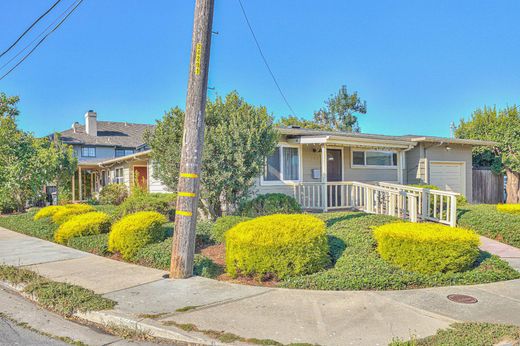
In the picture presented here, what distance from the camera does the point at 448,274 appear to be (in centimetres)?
563

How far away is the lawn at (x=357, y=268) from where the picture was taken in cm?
532

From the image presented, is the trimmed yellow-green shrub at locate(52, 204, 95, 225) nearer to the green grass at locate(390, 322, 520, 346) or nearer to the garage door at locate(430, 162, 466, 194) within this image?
the green grass at locate(390, 322, 520, 346)

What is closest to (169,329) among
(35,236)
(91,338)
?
(91,338)

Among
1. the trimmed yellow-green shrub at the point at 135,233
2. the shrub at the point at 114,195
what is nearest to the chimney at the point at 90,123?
the shrub at the point at 114,195

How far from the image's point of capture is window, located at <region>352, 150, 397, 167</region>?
569 inches

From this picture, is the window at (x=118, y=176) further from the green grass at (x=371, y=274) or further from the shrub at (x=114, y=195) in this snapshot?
the green grass at (x=371, y=274)

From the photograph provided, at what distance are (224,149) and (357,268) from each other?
433cm

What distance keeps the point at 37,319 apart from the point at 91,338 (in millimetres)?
1065

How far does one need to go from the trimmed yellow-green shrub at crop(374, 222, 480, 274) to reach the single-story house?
12.6 ft

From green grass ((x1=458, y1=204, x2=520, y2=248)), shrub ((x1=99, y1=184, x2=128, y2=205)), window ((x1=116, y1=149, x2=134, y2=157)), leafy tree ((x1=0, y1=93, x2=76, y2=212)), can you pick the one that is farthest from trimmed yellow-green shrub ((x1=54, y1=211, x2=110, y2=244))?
window ((x1=116, y1=149, x2=134, y2=157))

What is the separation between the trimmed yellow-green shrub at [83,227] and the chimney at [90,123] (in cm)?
2794

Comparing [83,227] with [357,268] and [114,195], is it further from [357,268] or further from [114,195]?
[114,195]

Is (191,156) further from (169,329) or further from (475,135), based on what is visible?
(475,135)

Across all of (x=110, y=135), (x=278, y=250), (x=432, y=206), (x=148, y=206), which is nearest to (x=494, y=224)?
(x=432, y=206)
